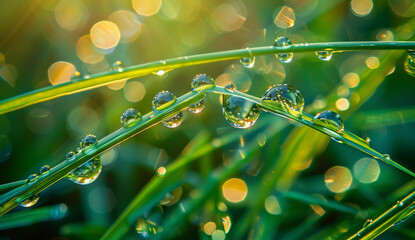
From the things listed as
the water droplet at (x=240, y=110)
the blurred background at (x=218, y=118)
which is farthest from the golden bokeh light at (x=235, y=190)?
the water droplet at (x=240, y=110)

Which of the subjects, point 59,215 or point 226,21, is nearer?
point 59,215

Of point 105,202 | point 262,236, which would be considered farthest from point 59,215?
point 262,236

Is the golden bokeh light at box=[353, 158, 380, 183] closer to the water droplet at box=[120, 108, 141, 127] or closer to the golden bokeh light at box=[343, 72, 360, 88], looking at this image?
the golden bokeh light at box=[343, 72, 360, 88]

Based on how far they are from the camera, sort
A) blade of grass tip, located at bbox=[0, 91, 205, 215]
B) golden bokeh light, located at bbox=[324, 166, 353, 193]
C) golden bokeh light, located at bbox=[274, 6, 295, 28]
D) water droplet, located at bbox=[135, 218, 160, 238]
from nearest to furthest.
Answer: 1. blade of grass tip, located at bbox=[0, 91, 205, 215]
2. water droplet, located at bbox=[135, 218, 160, 238]
3. golden bokeh light, located at bbox=[324, 166, 353, 193]
4. golden bokeh light, located at bbox=[274, 6, 295, 28]

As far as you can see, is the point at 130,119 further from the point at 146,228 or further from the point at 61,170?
the point at 146,228

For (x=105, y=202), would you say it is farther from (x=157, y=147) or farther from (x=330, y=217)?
(x=330, y=217)

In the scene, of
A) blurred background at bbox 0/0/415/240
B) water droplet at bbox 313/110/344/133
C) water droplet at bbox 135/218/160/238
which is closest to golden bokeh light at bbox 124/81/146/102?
blurred background at bbox 0/0/415/240
